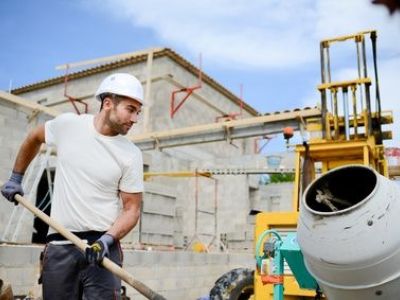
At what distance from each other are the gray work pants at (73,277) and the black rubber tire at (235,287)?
240cm

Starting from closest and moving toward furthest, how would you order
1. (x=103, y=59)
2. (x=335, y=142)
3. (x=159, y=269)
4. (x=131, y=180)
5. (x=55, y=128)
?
(x=131, y=180)
(x=55, y=128)
(x=335, y=142)
(x=159, y=269)
(x=103, y=59)

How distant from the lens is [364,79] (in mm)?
4945

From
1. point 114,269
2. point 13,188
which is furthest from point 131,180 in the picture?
point 13,188

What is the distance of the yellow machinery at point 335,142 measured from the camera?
3.86 meters

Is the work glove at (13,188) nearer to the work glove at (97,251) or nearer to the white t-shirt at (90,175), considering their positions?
the white t-shirt at (90,175)

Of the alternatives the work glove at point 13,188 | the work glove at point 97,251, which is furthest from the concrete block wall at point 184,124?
the work glove at point 97,251

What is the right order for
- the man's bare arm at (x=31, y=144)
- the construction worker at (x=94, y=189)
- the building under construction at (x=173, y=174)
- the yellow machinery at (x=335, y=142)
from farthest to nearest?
1. the building under construction at (x=173, y=174)
2. the yellow machinery at (x=335, y=142)
3. the man's bare arm at (x=31, y=144)
4. the construction worker at (x=94, y=189)

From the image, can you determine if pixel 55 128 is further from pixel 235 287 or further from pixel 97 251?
pixel 235 287

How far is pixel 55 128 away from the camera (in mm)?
2482

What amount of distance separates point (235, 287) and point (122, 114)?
2.78 m

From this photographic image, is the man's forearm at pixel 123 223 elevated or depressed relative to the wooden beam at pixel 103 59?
depressed

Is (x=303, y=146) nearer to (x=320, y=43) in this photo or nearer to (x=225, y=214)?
(x=320, y=43)

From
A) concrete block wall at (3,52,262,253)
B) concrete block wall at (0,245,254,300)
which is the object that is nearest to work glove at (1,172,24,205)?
concrete block wall at (0,245,254,300)

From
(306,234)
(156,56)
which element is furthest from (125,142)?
(156,56)
